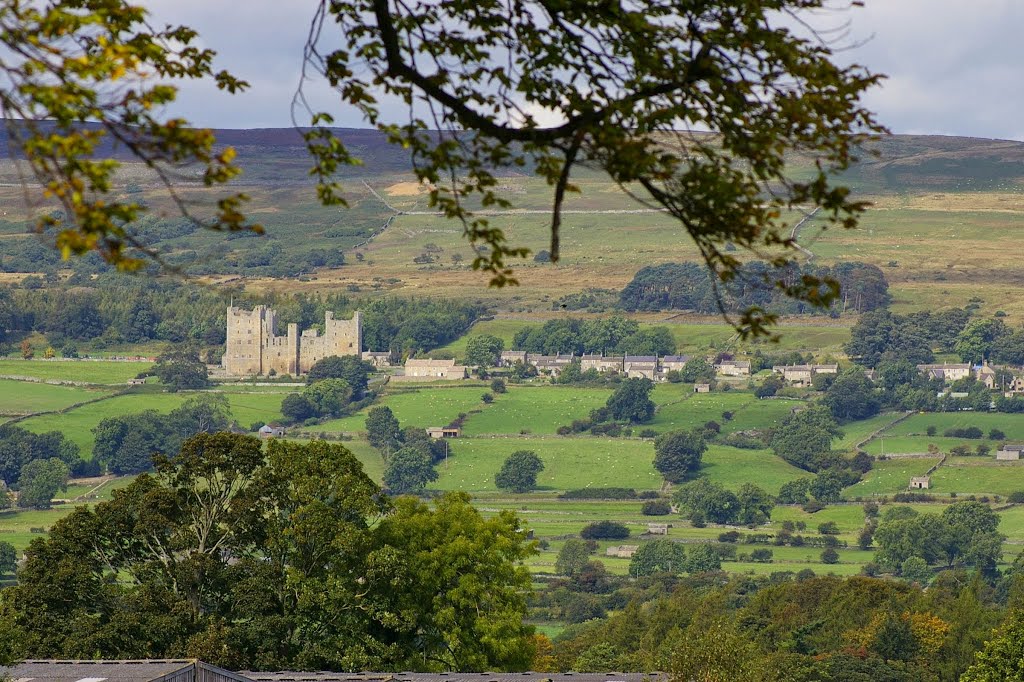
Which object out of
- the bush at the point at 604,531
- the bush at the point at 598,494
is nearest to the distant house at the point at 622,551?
the bush at the point at 604,531

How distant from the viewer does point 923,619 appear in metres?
91.4

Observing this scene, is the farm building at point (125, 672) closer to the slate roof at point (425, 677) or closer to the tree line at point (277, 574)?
the slate roof at point (425, 677)

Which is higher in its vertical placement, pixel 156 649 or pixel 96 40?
pixel 96 40

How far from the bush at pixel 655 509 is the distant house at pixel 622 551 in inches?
871

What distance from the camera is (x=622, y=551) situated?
16525cm

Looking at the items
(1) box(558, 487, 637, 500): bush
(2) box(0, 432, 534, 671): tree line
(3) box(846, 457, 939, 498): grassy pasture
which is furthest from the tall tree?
(2) box(0, 432, 534, 671): tree line

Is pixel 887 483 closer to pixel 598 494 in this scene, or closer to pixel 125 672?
pixel 598 494

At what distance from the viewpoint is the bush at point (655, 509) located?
7495 inches

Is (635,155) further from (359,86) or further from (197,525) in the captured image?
(197,525)

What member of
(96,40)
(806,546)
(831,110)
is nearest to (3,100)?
(96,40)

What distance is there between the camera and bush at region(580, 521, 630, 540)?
16938 cm

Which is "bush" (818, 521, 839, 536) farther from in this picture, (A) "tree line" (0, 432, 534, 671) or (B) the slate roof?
(B) the slate roof

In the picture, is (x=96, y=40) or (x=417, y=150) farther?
(x=417, y=150)

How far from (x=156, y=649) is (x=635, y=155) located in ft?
118
